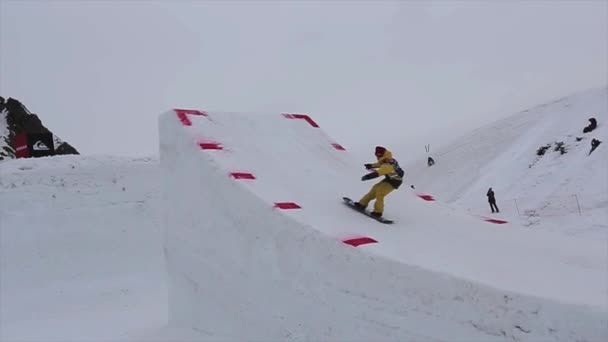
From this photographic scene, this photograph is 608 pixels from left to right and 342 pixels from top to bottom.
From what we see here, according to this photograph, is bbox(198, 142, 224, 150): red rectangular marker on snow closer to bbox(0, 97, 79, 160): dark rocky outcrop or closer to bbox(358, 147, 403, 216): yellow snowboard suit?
bbox(358, 147, 403, 216): yellow snowboard suit

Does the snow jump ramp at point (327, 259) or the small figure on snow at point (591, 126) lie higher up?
the small figure on snow at point (591, 126)

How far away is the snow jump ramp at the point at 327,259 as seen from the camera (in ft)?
12.6

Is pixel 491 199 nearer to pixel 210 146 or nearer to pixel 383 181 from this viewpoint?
Answer: pixel 383 181

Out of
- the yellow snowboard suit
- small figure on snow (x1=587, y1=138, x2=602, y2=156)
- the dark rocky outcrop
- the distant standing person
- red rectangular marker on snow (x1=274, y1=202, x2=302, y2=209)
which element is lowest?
red rectangular marker on snow (x1=274, y1=202, x2=302, y2=209)

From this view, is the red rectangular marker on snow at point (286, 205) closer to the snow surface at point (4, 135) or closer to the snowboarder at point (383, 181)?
the snowboarder at point (383, 181)

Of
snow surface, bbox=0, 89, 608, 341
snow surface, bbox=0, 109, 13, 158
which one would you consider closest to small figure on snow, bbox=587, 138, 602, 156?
snow surface, bbox=0, 89, 608, 341

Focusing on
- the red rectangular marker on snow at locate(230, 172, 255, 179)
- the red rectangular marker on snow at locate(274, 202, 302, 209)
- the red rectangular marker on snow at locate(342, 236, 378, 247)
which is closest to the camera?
the red rectangular marker on snow at locate(342, 236, 378, 247)

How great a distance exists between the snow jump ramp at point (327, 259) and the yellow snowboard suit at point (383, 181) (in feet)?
0.95

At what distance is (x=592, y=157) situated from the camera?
23.6 meters

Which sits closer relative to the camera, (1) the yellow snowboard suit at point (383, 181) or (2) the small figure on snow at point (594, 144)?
(1) the yellow snowboard suit at point (383, 181)

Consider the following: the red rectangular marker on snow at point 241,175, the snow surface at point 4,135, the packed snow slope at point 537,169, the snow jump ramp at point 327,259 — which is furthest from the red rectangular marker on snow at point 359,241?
the snow surface at point 4,135

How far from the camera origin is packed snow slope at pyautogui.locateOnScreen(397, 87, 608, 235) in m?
20.1

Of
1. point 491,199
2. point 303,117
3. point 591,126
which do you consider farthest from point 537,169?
point 303,117

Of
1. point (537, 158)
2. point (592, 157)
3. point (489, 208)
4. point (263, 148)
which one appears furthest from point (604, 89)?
point (263, 148)
